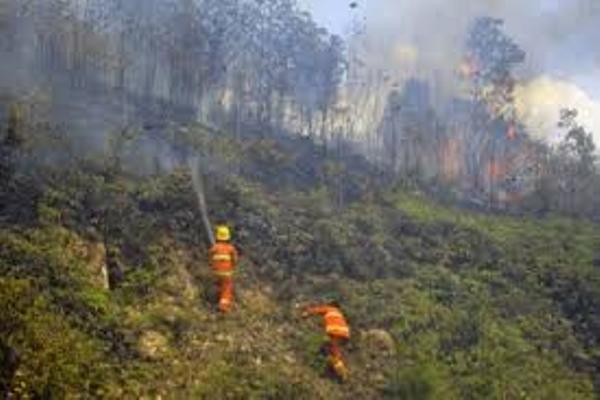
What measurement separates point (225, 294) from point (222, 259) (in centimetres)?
118

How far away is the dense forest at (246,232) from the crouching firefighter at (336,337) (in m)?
0.36

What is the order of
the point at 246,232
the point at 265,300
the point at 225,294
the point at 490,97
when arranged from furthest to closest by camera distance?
1. the point at 490,97
2. the point at 246,232
3. the point at 265,300
4. the point at 225,294

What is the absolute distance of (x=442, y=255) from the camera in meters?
38.7

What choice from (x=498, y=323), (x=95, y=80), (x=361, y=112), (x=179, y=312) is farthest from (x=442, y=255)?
(x=361, y=112)

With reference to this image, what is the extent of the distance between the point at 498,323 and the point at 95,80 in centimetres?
3397

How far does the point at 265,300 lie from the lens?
28438 mm

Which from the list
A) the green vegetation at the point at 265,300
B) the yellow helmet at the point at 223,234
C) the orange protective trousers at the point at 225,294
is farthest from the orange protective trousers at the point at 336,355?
the yellow helmet at the point at 223,234

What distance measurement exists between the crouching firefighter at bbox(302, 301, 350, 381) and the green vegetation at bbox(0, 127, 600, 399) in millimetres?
363

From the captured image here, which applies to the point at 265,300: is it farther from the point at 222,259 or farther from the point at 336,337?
the point at 336,337

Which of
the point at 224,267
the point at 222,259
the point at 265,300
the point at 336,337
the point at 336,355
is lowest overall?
the point at 336,355

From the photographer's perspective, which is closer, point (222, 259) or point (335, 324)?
point (335, 324)

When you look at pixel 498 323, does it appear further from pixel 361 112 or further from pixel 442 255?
pixel 361 112

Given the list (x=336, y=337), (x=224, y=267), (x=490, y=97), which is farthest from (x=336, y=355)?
(x=490, y=97)

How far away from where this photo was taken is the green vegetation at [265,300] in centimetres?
2117
